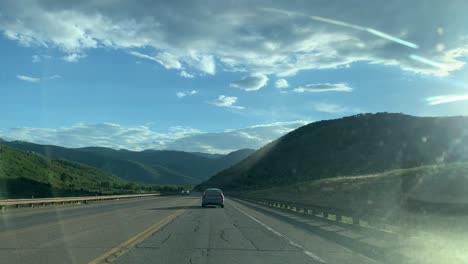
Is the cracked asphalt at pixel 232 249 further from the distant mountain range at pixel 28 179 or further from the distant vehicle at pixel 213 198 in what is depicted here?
the distant mountain range at pixel 28 179

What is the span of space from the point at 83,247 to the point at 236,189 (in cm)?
12940

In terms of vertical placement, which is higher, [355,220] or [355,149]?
[355,149]

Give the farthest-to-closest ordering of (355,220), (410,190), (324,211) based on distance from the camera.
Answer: (410,190) → (324,211) → (355,220)

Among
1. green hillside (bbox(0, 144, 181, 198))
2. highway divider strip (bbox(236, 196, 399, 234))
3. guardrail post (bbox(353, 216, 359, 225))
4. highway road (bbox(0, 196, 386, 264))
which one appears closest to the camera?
highway road (bbox(0, 196, 386, 264))

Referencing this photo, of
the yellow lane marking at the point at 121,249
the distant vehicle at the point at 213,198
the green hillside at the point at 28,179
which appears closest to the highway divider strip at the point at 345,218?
the distant vehicle at the point at 213,198

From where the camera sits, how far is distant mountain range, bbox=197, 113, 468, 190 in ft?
329

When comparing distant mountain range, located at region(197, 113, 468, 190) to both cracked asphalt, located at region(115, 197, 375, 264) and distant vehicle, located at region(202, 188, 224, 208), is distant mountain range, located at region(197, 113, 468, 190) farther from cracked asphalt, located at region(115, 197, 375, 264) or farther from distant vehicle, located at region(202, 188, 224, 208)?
cracked asphalt, located at region(115, 197, 375, 264)

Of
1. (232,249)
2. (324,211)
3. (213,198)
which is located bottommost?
(232,249)

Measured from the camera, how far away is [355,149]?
120m

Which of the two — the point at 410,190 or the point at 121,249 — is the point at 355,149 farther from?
the point at 121,249

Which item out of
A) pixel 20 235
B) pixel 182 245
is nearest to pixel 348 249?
pixel 182 245

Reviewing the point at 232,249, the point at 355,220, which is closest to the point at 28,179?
the point at 355,220

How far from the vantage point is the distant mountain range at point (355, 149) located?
100188 millimetres

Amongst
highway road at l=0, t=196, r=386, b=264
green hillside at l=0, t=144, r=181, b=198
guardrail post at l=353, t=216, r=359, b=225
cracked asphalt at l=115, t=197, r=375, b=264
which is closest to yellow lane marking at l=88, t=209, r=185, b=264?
highway road at l=0, t=196, r=386, b=264
